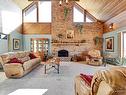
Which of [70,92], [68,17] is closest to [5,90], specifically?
[70,92]

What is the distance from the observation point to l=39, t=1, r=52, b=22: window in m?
12.9

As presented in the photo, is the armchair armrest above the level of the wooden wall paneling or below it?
below

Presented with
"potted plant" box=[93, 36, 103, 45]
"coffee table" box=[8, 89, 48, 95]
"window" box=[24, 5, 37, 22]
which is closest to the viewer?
"coffee table" box=[8, 89, 48, 95]

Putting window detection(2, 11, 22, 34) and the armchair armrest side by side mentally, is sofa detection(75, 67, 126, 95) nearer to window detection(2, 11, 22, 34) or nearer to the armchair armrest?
the armchair armrest

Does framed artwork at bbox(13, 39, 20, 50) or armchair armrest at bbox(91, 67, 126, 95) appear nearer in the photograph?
armchair armrest at bbox(91, 67, 126, 95)

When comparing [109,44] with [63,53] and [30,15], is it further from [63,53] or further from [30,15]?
[30,15]

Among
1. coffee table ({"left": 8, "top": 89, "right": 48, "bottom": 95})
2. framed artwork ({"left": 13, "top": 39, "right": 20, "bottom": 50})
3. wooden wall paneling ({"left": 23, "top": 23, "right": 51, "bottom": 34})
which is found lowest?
coffee table ({"left": 8, "top": 89, "right": 48, "bottom": 95})

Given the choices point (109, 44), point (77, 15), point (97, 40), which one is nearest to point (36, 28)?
point (77, 15)

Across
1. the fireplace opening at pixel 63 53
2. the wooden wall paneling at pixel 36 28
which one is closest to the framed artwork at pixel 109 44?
the fireplace opening at pixel 63 53

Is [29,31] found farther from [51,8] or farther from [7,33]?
[7,33]

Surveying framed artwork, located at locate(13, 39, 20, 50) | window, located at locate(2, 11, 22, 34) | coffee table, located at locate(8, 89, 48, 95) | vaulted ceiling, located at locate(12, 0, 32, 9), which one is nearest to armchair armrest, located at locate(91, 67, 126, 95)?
coffee table, located at locate(8, 89, 48, 95)

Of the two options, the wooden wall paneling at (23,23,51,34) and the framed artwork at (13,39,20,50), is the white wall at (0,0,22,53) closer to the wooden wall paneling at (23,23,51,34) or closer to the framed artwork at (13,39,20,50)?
the framed artwork at (13,39,20,50)

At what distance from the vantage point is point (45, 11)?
12.9 metres

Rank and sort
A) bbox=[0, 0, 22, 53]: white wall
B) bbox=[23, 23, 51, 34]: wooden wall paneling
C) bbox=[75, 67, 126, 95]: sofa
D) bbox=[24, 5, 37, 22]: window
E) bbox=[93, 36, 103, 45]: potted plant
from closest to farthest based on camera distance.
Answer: bbox=[75, 67, 126, 95]: sofa
bbox=[0, 0, 22, 53]: white wall
bbox=[93, 36, 103, 45]: potted plant
bbox=[23, 23, 51, 34]: wooden wall paneling
bbox=[24, 5, 37, 22]: window
